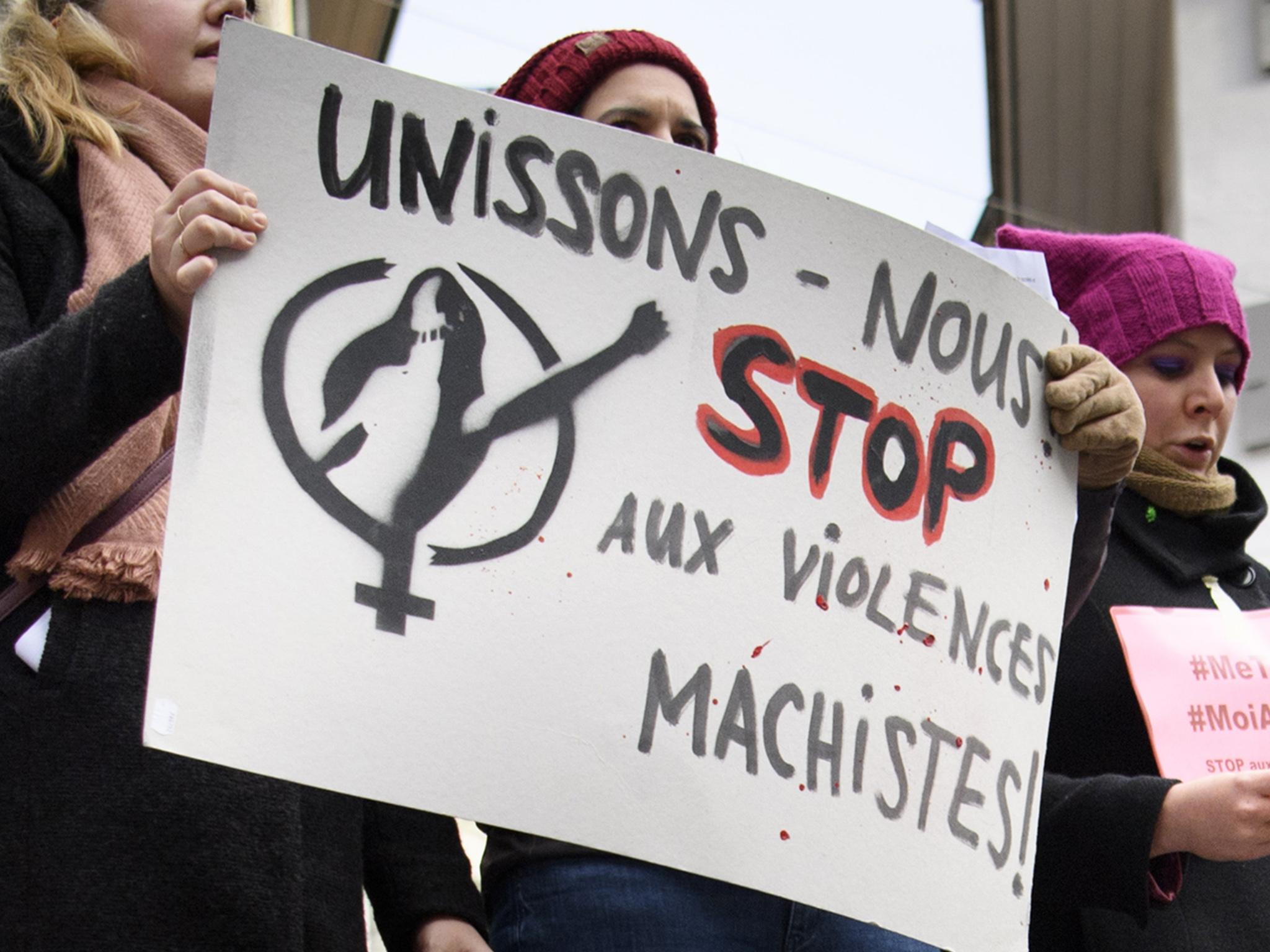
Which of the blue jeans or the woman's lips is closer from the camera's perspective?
the blue jeans

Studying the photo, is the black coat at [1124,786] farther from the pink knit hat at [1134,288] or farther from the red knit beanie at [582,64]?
the red knit beanie at [582,64]

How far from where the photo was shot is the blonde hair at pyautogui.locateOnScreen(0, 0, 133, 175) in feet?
3.87

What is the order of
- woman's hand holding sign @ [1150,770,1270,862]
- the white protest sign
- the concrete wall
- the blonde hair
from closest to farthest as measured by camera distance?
1. the white protest sign
2. the blonde hair
3. woman's hand holding sign @ [1150,770,1270,862]
4. the concrete wall

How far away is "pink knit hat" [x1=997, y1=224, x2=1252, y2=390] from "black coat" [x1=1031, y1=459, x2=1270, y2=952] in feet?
0.62

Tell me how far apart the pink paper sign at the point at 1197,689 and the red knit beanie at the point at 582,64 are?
0.61 metres

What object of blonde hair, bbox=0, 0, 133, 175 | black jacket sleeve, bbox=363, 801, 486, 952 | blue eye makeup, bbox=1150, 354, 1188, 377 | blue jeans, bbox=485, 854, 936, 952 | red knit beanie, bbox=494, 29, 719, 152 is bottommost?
black jacket sleeve, bbox=363, 801, 486, 952

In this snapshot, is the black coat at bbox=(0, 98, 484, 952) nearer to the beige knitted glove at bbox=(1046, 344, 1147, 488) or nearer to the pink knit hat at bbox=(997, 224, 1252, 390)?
the beige knitted glove at bbox=(1046, 344, 1147, 488)

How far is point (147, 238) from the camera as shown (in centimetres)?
114

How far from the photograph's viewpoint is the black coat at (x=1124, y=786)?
1396 millimetres

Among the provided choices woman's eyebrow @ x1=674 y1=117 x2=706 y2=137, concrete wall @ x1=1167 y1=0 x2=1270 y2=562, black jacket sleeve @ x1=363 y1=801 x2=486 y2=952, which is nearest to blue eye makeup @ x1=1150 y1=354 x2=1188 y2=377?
woman's eyebrow @ x1=674 y1=117 x2=706 y2=137

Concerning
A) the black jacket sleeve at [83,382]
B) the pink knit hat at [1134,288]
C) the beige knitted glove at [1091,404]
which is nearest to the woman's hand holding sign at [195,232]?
the black jacket sleeve at [83,382]

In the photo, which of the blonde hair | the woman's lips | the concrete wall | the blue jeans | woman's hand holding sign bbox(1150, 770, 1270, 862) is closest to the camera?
the blue jeans

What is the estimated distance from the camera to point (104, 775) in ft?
3.27

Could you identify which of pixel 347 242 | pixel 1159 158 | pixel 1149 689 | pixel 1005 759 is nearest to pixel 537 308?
pixel 347 242
